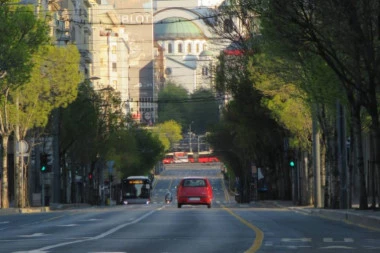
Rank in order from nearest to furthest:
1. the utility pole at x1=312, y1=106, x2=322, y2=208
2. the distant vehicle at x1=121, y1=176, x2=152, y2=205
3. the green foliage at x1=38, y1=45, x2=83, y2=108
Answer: the utility pole at x1=312, y1=106, x2=322, y2=208 → the green foliage at x1=38, y1=45, x2=83, y2=108 → the distant vehicle at x1=121, y1=176, x2=152, y2=205

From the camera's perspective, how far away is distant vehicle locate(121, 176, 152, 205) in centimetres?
11162

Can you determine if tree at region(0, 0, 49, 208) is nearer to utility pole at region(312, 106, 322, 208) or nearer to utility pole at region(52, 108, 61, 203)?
utility pole at region(312, 106, 322, 208)

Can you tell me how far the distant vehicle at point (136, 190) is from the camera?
11162 cm

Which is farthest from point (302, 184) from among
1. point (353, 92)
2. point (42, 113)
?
point (353, 92)

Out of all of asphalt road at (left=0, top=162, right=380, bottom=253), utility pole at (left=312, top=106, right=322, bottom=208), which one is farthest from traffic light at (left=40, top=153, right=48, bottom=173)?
asphalt road at (left=0, top=162, right=380, bottom=253)

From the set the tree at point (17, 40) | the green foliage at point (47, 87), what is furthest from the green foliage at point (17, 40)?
the green foliage at point (47, 87)

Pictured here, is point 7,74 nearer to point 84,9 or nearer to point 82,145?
point 82,145

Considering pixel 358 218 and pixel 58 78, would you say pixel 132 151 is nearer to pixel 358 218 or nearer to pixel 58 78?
pixel 58 78

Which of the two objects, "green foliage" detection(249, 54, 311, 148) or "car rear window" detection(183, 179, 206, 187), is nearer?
"green foliage" detection(249, 54, 311, 148)

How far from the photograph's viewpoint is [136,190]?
112 m

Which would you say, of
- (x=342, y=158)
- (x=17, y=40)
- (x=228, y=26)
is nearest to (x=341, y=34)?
(x=342, y=158)

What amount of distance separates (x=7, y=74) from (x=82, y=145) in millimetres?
40958

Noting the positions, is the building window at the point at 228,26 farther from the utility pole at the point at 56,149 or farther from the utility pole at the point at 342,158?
the utility pole at the point at 342,158

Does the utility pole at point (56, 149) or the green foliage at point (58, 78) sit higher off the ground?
the green foliage at point (58, 78)
